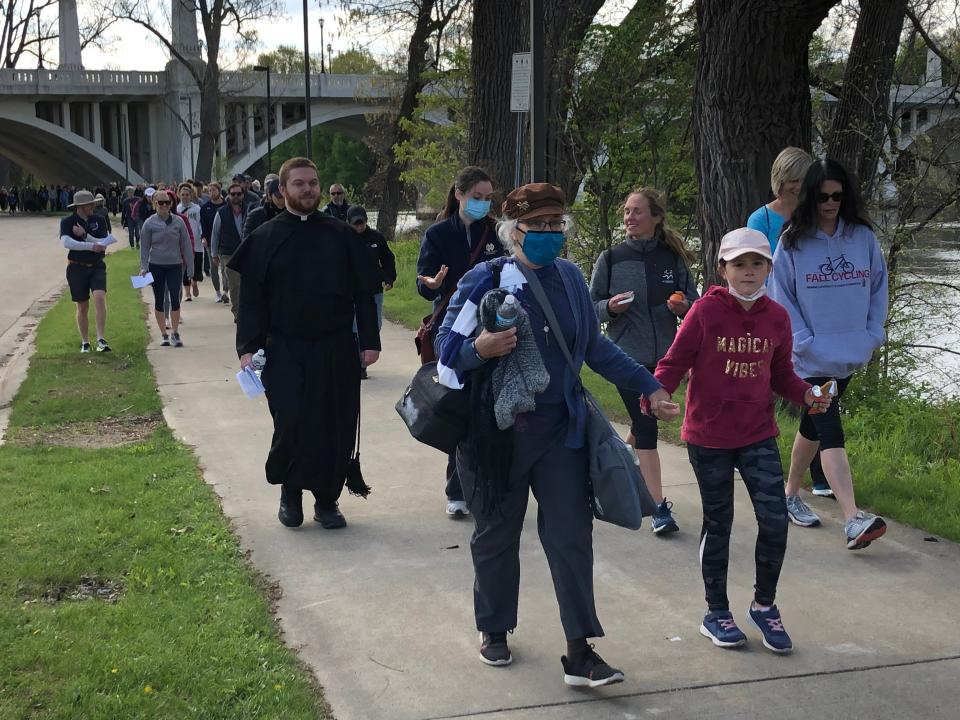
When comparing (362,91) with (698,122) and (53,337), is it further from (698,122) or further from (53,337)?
(698,122)

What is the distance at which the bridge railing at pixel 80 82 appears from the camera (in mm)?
67250

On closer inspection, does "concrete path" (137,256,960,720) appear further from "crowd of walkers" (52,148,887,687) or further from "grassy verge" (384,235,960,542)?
"grassy verge" (384,235,960,542)

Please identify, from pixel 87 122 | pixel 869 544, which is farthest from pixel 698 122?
pixel 87 122

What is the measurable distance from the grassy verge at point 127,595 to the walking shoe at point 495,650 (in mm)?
A: 650

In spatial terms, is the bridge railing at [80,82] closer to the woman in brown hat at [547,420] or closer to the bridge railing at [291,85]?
the bridge railing at [291,85]

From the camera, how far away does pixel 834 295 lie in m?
5.57

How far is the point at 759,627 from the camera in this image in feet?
14.5

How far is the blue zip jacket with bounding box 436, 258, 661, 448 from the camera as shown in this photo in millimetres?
4059

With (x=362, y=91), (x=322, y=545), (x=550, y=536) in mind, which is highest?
(x=362, y=91)

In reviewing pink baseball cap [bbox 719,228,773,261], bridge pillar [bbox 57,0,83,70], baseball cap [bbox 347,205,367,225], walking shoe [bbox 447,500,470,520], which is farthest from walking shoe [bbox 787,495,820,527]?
bridge pillar [bbox 57,0,83,70]

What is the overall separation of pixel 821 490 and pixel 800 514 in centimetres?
59

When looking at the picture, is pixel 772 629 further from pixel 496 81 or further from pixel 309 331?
pixel 496 81

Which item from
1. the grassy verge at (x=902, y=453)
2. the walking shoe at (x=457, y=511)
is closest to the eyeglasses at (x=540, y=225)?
the walking shoe at (x=457, y=511)

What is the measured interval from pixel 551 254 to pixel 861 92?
8.49 meters
